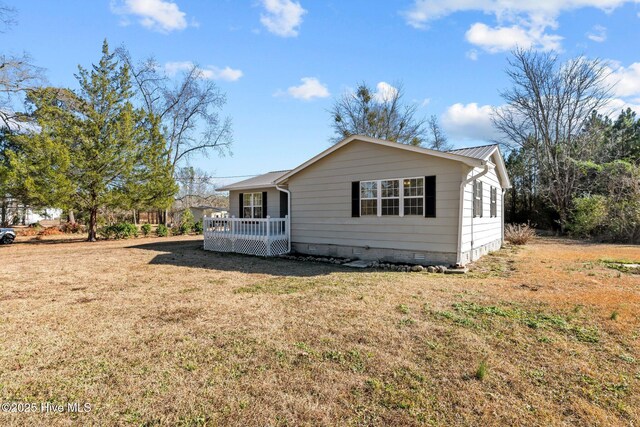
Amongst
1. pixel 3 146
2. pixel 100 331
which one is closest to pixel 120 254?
pixel 100 331

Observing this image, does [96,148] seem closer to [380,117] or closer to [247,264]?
[247,264]

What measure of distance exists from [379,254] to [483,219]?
3.85 m

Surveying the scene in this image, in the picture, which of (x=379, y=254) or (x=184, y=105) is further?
(x=184, y=105)

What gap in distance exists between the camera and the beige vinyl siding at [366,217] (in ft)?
Answer: 27.0

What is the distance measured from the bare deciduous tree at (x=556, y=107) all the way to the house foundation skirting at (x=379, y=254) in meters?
16.5

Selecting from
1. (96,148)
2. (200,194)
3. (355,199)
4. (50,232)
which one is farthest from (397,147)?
(200,194)

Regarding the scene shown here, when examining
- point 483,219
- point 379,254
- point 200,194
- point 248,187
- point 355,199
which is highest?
point 200,194

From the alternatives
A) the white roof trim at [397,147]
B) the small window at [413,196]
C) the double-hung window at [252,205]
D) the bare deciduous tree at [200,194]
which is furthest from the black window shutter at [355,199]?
the bare deciduous tree at [200,194]

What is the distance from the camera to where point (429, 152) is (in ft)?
26.8

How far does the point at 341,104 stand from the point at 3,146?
23.7 metres

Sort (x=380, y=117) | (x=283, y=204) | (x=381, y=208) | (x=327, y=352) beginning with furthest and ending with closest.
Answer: (x=380, y=117)
(x=283, y=204)
(x=381, y=208)
(x=327, y=352)

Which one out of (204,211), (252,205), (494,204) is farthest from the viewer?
(204,211)

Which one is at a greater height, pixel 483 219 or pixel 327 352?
pixel 483 219

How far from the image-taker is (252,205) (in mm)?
13680
